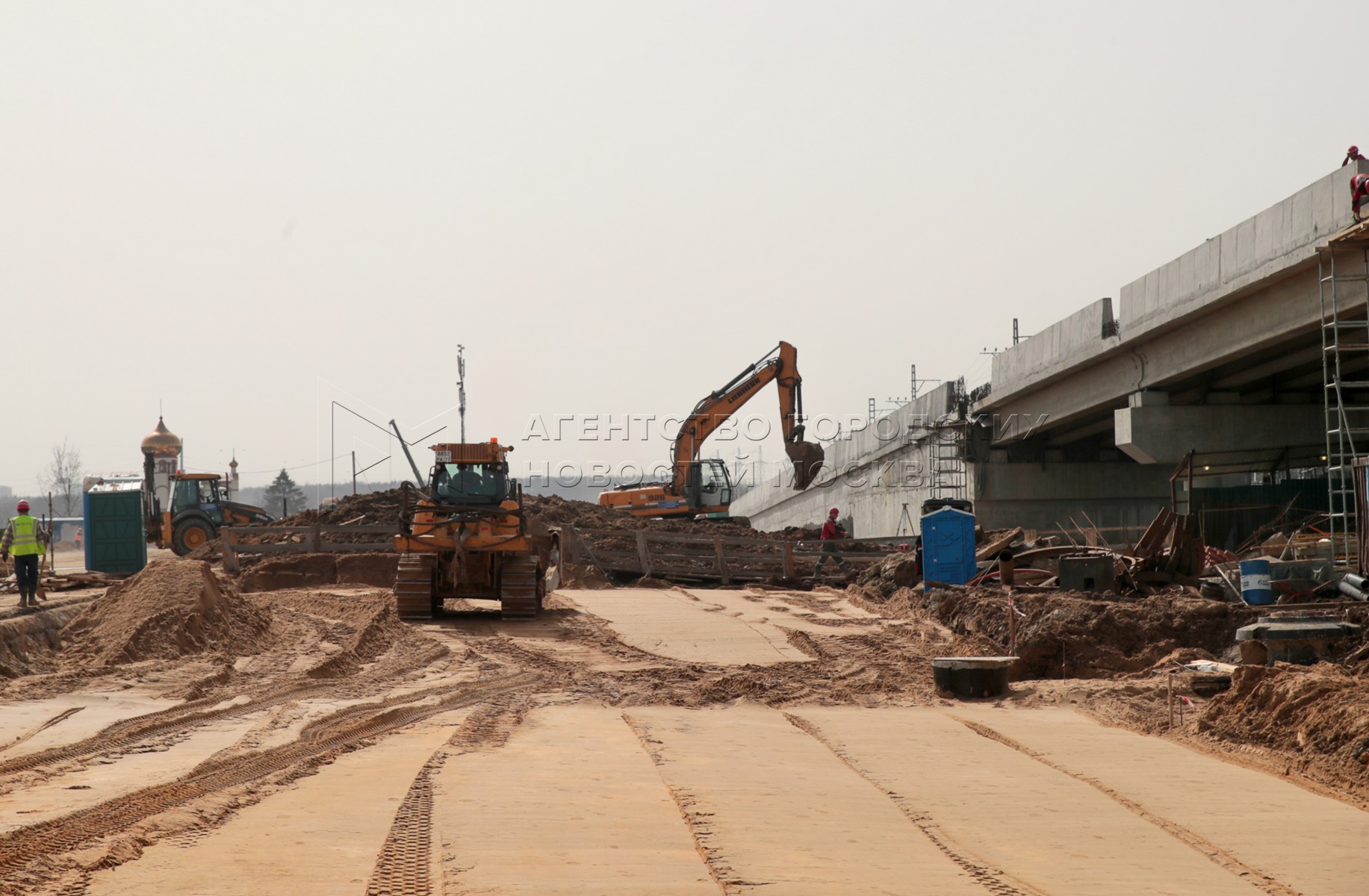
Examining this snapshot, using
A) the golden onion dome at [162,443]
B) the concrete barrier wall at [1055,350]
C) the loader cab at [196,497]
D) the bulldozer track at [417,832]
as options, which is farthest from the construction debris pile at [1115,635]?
the golden onion dome at [162,443]

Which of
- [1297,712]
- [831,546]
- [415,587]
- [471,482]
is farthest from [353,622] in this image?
[1297,712]

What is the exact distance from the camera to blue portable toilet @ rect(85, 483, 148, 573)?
2736 centimetres

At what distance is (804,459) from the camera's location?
37.0 meters

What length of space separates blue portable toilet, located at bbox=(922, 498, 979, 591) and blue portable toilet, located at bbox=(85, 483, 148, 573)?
59.8ft

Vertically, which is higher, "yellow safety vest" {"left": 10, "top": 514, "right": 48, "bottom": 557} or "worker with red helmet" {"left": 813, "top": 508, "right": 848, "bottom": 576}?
"yellow safety vest" {"left": 10, "top": 514, "right": 48, "bottom": 557}

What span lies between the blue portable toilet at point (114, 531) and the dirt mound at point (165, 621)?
1122cm

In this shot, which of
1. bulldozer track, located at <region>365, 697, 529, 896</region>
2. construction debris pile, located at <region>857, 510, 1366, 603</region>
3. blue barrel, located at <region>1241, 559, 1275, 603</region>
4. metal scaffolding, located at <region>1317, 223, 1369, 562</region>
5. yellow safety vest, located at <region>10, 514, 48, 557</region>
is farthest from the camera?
yellow safety vest, located at <region>10, 514, 48, 557</region>

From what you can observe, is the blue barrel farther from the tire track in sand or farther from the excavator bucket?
the excavator bucket

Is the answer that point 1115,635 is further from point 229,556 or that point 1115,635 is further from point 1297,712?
point 229,556

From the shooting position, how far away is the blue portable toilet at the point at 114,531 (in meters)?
27.4

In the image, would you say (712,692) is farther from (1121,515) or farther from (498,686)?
(1121,515)

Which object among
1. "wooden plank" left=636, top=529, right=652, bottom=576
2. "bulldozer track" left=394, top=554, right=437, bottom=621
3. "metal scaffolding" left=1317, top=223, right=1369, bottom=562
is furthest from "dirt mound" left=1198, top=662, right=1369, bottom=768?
"wooden plank" left=636, top=529, right=652, bottom=576

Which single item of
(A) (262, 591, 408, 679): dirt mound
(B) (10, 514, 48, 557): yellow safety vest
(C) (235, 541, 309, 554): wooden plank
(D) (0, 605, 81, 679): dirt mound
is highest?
(B) (10, 514, 48, 557): yellow safety vest

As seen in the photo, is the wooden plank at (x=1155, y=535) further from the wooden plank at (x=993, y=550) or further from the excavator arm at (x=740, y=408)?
the excavator arm at (x=740, y=408)
